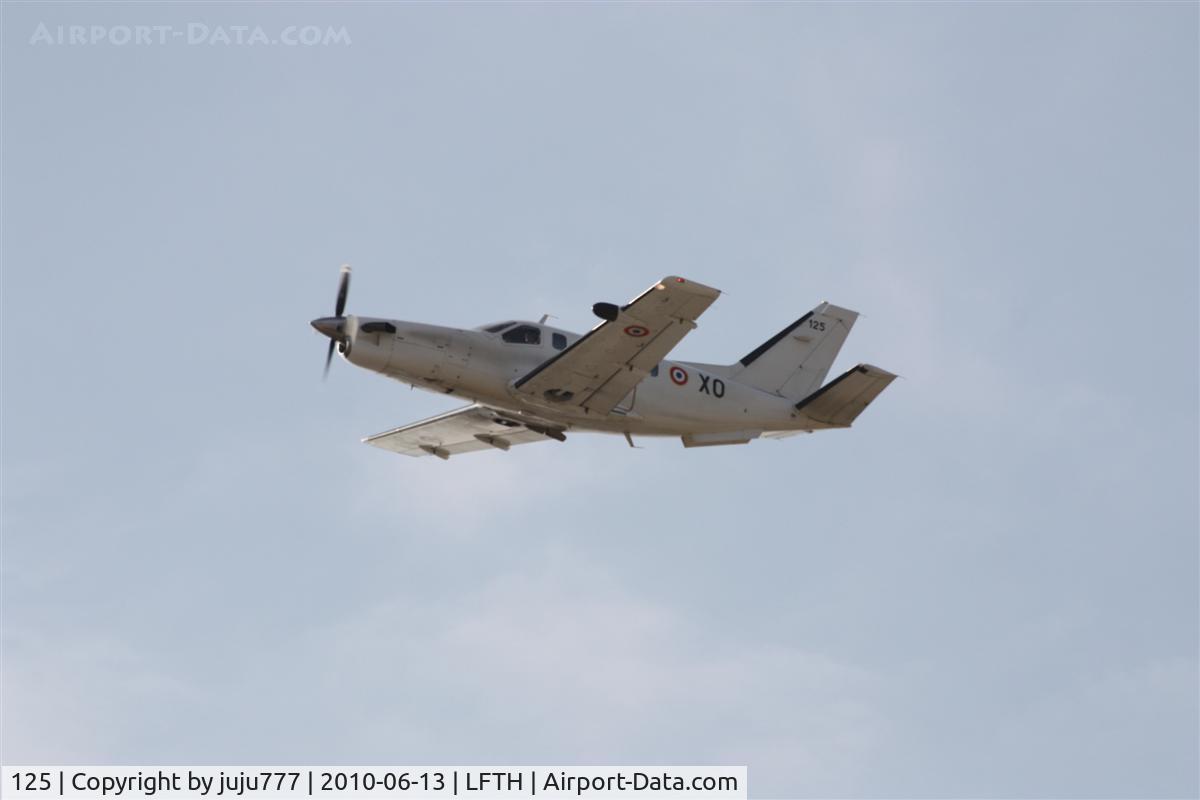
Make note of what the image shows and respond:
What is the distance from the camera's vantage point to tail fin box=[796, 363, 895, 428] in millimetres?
41125

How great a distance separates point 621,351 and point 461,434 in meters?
8.62

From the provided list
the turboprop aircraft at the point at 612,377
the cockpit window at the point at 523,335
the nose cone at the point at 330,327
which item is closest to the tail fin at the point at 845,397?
the turboprop aircraft at the point at 612,377

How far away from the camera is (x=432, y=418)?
44.2 m

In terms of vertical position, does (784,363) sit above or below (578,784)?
above

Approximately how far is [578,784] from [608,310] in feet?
35.9

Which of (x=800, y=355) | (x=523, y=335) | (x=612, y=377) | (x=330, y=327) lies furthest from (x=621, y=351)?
(x=800, y=355)

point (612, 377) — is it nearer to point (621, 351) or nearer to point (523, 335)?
point (621, 351)

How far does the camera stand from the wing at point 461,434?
141 feet

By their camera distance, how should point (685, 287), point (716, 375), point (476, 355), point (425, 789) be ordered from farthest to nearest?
point (716, 375) < point (476, 355) < point (685, 287) < point (425, 789)

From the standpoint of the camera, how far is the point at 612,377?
38500 millimetres

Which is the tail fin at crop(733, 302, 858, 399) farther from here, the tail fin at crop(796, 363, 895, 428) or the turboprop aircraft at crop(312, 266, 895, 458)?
the tail fin at crop(796, 363, 895, 428)

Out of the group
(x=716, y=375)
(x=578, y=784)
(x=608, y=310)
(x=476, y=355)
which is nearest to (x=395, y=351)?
(x=476, y=355)

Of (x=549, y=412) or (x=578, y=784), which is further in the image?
(x=549, y=412)

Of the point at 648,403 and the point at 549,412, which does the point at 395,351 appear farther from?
the point at 648,403
